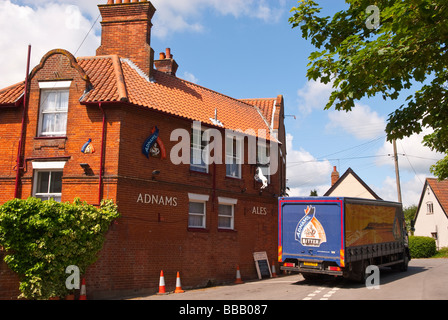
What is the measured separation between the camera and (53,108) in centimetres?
1473

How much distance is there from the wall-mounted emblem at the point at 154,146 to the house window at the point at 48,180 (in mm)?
2847

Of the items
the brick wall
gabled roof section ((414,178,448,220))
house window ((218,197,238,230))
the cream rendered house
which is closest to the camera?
the brick wall

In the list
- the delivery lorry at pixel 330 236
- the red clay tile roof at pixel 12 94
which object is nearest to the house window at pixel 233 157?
the delivery lorry at pixel 330 236

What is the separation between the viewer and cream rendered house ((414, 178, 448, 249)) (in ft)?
131

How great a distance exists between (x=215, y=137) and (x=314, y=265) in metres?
6.63

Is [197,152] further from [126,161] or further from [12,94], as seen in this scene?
[12,94]

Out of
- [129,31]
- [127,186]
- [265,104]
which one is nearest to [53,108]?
[127,186]

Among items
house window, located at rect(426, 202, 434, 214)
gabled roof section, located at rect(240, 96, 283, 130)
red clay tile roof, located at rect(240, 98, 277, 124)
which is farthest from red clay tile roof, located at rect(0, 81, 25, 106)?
house window, located at rect(426, 202, 434, 214)

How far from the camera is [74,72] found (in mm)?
14695

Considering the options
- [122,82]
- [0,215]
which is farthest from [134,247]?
[122,82]

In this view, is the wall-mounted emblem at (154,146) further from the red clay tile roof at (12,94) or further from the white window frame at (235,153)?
the red clay tile roof at (12,94)

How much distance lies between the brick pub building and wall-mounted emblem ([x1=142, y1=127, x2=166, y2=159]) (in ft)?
0.14

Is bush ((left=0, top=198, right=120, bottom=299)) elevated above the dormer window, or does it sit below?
below

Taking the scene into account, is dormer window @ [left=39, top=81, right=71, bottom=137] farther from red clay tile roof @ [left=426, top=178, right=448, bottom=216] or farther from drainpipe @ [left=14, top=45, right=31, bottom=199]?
red clay tile roof @ [left=426, top=178, right=448, bottom=216]
